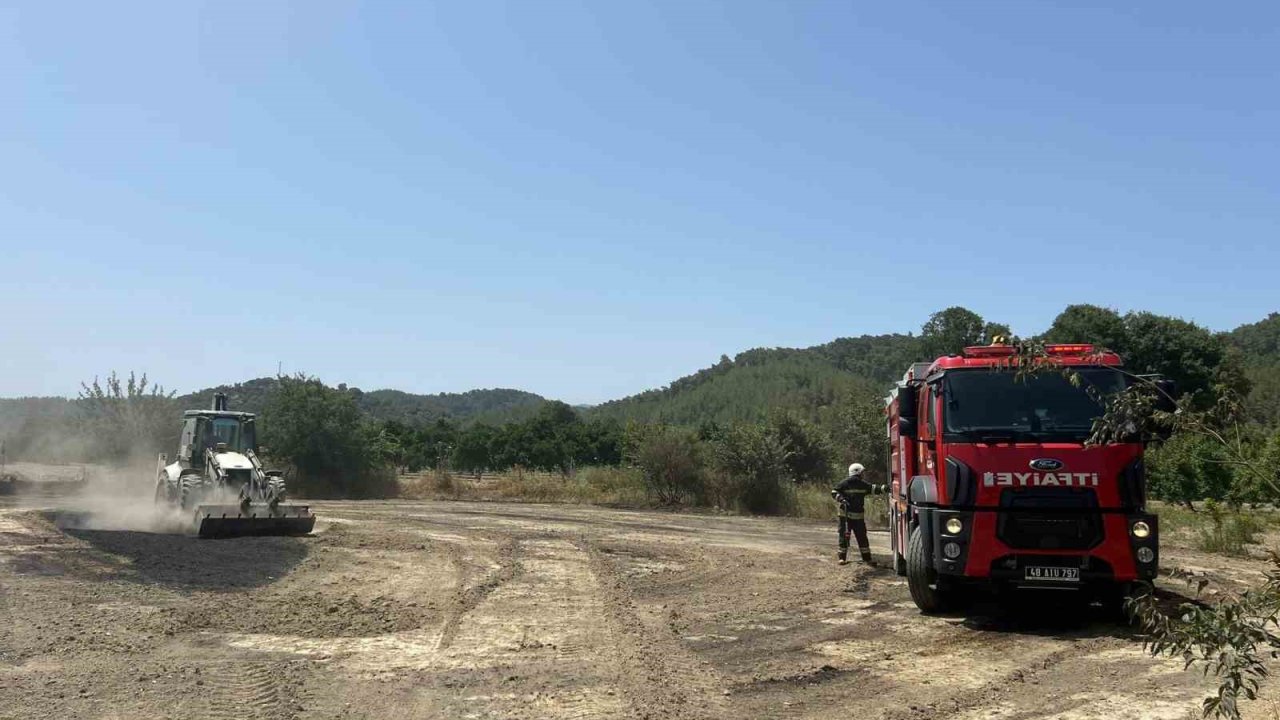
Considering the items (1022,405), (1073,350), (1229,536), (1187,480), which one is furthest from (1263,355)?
(1022,405)

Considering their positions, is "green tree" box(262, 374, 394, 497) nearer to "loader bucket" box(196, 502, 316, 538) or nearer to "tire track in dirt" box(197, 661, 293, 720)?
"loader bucket" box(196, 502, 316, 538)

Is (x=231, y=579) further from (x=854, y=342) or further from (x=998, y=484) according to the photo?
(x=854, y=342)

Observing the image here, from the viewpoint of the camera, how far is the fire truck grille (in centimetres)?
923

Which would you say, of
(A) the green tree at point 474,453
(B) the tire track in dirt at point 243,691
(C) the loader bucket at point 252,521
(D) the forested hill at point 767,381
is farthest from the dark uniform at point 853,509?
(D) the forested hill at point 767,381

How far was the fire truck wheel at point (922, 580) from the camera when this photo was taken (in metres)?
10.0

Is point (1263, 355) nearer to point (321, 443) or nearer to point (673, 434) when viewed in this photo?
point (673, 434)

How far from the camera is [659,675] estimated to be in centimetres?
784

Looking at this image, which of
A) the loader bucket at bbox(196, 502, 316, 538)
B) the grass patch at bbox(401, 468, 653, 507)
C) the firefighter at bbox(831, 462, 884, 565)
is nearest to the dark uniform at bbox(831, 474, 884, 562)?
the firefighter at bbox(831, 462, 884, 565)

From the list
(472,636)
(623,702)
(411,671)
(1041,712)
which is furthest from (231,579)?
(1041,712)

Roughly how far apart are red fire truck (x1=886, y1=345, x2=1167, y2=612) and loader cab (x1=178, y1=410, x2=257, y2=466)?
658 inches

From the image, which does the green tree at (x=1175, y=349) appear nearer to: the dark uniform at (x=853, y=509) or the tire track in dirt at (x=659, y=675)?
the dark uniform at (x=853, y=509)

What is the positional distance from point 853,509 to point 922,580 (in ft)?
16.3

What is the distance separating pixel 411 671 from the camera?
7922mm

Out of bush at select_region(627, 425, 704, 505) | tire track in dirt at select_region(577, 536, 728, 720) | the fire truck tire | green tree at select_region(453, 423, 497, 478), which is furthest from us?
green tree at select_region(453, 423, 497, 478)
